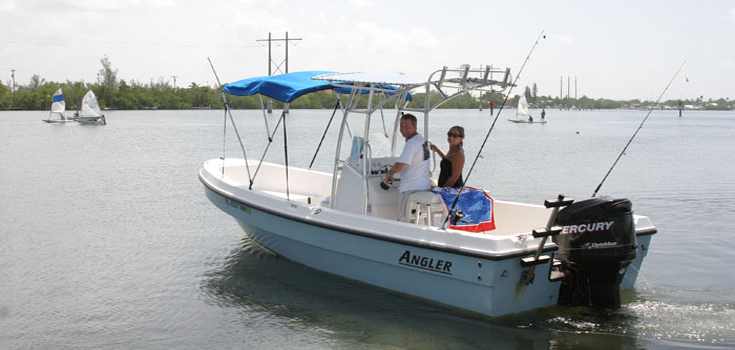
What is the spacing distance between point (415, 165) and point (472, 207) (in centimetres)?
74

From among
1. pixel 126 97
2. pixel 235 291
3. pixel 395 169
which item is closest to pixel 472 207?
pixel 395 169

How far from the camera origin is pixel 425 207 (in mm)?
7023

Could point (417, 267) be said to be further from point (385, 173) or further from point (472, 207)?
point (385, 173)

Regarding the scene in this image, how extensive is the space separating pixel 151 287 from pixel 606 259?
510cm

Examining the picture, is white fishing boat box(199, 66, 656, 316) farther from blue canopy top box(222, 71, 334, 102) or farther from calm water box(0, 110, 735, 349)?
calm water box(0, 110, 735, 349)

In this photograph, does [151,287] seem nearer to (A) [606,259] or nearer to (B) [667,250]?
(A) [606,259]

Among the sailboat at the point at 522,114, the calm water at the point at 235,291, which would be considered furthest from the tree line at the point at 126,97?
the calm water at the point at 235,291

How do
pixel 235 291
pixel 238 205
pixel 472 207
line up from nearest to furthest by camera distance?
pixel 472 207 → pixel 235 291 → pixel 238 205

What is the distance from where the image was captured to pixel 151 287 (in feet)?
25.6

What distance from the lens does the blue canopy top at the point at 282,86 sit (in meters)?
7.32

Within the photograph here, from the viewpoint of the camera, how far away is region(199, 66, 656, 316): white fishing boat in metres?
5.87

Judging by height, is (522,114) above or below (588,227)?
above

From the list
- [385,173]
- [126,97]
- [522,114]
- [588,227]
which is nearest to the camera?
[588,227]

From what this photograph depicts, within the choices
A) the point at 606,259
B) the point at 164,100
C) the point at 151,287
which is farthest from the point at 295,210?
the point at 164,100
